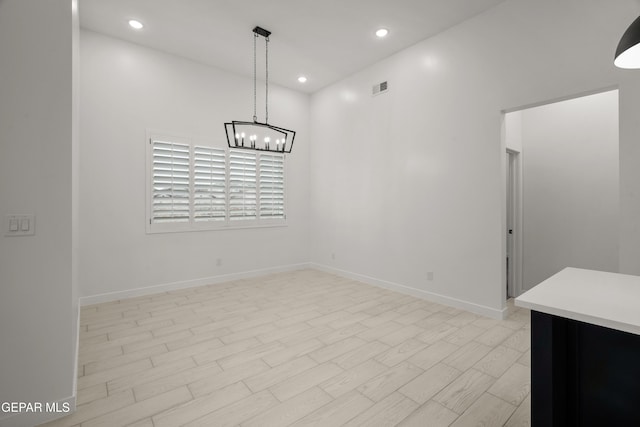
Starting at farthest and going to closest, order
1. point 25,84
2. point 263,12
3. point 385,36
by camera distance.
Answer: point 385,36 → point 263,12 → point 25,84

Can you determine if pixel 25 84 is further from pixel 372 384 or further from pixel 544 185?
pixel 544 185

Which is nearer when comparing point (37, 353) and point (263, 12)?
Answer: point (37, 353)

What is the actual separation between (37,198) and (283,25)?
10.8 feet

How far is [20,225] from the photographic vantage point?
1.76m

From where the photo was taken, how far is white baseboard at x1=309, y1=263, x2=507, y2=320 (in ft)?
11.4

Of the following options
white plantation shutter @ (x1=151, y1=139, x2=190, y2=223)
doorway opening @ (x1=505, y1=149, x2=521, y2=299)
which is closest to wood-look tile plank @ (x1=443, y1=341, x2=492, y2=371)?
doorway opening @ (x1=505, y1=149, x2=521, y2=299)

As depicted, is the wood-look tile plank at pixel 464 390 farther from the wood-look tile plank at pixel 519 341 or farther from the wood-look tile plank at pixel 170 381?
the wood-look tile plank at pixel 170 381

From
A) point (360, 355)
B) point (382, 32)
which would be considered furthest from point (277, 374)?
point (382, 32)

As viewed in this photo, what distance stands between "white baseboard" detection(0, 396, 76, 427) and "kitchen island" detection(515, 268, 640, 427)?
2.65m

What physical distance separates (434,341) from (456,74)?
125 inches

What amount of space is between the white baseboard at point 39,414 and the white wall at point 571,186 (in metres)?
5.13

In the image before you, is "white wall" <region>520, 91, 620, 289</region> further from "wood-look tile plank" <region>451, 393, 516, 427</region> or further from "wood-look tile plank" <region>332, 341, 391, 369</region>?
"wood-look tile plank" <region>332, 341, 391, 369</region>

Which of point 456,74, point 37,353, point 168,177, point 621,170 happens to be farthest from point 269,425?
point 456,74

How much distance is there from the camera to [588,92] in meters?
2.81
